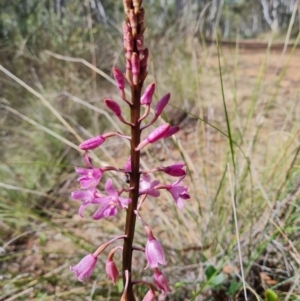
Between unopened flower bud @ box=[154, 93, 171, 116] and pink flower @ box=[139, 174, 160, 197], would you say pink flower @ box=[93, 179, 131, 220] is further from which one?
unopened flower bud @ box=[154, 93, 171, 116]

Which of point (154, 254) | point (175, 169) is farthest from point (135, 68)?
point (154, 254)

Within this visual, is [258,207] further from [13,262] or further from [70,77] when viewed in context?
[70,77]

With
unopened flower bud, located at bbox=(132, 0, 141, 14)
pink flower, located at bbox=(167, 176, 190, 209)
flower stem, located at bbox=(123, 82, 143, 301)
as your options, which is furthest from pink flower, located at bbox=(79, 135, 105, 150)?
unopened flower bud, located at bbox=(132, 0, 141, 14)

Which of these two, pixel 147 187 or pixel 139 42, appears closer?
pixel 139 42

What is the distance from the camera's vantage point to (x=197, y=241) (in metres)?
2.25

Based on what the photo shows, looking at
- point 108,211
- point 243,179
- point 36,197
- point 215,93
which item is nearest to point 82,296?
point 243,179

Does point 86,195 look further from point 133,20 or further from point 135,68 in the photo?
point 133,20

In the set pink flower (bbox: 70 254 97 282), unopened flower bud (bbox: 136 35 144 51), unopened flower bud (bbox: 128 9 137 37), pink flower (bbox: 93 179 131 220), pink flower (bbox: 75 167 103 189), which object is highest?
unopened flower bud (bbox: 128 9 137 37)

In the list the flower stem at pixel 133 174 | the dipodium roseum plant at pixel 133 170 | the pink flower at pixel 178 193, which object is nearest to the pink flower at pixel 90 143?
the dipodium roseum plant at pixel 133 170

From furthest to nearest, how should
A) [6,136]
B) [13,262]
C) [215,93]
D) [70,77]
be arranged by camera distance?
[215,93] < [70,77] < [6,136] < [13,262]

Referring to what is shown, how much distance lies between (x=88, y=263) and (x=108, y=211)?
162mm

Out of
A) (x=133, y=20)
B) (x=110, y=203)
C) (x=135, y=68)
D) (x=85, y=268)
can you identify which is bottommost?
(x=85, y=268)

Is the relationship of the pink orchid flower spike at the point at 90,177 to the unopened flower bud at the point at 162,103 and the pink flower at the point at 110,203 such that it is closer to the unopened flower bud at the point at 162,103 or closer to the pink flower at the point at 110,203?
the pink flower at the point at 110,203

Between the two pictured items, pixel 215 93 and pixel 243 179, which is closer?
pixel 243 179
